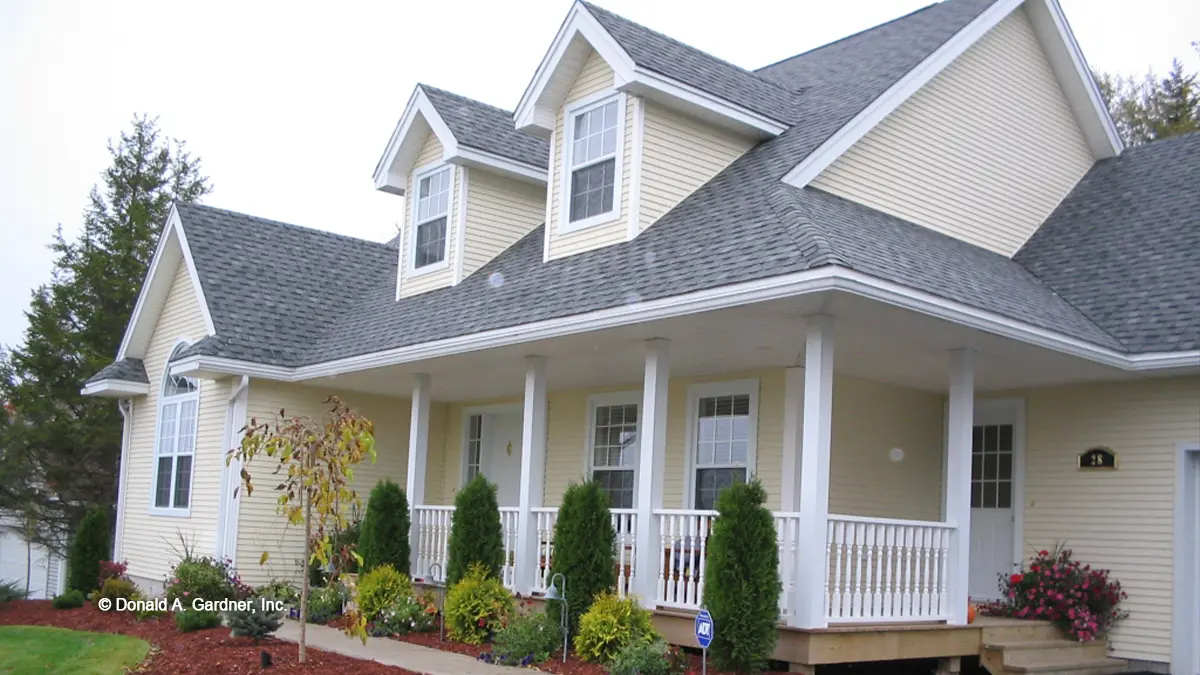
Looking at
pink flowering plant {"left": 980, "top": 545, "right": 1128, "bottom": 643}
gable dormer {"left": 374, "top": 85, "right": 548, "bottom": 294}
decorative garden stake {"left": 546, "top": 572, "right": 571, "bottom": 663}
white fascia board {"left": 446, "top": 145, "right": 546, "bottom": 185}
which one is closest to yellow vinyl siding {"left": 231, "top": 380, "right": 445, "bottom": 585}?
gable dormer {"left": 374, "top": 85, "right": 548, "bottom": 294}

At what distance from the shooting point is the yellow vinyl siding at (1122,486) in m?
11.8

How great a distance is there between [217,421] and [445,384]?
134 inches

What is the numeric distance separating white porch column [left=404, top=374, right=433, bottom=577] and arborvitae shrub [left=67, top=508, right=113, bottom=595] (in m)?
5.98

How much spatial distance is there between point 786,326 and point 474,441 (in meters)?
8.48

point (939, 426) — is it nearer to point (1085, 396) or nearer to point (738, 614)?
point (1085, 396)

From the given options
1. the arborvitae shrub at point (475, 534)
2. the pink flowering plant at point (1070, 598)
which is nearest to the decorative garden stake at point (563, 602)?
the arborvitae shrub at point (475, 534)

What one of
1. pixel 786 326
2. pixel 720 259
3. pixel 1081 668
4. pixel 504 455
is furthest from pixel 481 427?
pixel 1081 668

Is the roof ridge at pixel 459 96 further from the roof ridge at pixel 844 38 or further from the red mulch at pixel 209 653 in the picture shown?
the red mulch at pixel 209 653

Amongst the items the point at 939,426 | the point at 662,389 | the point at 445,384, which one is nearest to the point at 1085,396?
the point at 939,426

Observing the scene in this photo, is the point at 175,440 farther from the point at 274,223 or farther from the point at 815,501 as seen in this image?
the point at 815,501

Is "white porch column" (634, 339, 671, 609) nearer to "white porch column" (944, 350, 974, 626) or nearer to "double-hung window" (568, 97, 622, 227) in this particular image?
"double-hung window" (568, 97, 622, 227)

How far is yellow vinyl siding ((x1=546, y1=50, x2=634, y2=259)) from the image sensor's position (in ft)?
41.9

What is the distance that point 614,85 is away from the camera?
13.2 m

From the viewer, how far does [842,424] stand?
1345 cm
